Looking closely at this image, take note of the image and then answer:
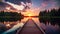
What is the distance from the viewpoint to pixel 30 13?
172 centimetres

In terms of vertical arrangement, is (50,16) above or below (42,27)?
above

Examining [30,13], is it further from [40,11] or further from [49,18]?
[49,18]

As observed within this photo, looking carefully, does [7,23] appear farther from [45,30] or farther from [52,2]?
[52,2]

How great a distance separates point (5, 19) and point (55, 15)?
569 millimetres

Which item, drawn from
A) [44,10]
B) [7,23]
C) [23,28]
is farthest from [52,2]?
[7,23]

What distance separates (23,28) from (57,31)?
385 millimetres

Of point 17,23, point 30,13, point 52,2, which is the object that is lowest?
point 17,23

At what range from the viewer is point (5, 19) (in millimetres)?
1701

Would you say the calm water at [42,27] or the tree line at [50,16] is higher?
the tree line at [50,16]

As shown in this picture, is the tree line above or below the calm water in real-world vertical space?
above

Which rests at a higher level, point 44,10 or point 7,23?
point 44,10

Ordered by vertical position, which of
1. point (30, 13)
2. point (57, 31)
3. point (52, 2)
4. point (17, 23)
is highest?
point (52, 2)

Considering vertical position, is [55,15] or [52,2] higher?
[52,2]

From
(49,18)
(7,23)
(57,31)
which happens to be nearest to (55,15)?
(49,18)
